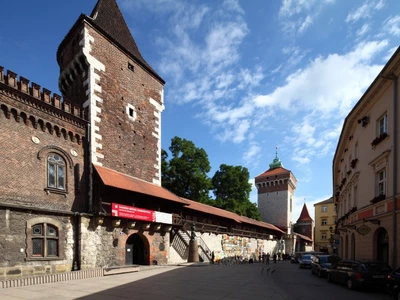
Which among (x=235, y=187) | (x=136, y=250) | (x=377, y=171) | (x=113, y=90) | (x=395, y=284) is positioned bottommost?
(x=136, y=250)

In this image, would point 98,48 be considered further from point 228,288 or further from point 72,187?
point 228,288

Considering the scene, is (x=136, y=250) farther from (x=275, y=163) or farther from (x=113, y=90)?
(x=275, y=163)

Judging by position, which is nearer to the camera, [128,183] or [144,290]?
[144,290]

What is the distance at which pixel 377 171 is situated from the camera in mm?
17234

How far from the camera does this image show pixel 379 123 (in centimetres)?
1792

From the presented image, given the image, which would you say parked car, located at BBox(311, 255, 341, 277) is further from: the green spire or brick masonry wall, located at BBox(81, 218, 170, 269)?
the green spire

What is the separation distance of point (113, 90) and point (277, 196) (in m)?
48.7

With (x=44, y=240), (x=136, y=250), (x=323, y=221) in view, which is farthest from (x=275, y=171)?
(x=44, y=240)

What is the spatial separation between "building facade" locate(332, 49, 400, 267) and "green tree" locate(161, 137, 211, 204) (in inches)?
802

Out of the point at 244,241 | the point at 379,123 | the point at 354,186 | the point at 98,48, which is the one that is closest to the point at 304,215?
the point at 244,241

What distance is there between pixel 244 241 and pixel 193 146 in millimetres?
13692

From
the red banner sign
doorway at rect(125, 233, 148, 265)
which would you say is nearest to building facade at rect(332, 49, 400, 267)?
the red banner sign

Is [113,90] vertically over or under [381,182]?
over

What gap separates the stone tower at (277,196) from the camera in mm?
60656
